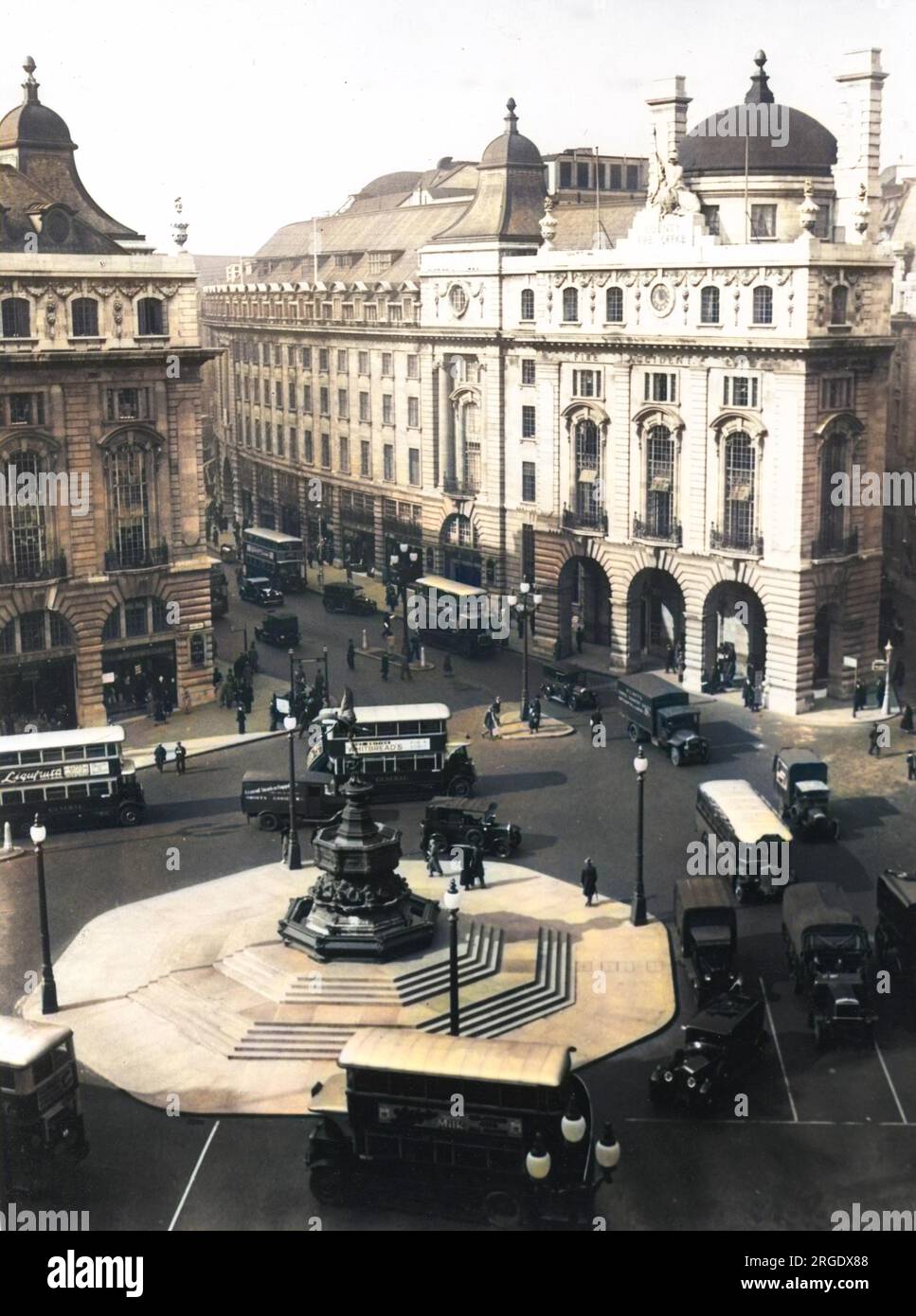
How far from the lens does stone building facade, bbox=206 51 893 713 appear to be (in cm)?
6462

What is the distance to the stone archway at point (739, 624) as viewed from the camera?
227 ft

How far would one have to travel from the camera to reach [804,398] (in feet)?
207

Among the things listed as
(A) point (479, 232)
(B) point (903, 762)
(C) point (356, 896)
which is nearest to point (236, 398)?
(A) point (479, 232)

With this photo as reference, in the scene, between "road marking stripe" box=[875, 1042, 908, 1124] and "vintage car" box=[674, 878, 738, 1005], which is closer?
"road marking stripe" box=[875, 1042, 908, 1124]

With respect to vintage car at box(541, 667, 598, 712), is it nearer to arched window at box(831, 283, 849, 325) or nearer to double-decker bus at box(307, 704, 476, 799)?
double-decker bus at box(307, 704, 476, 799)

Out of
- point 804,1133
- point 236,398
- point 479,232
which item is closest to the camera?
point 804,1133

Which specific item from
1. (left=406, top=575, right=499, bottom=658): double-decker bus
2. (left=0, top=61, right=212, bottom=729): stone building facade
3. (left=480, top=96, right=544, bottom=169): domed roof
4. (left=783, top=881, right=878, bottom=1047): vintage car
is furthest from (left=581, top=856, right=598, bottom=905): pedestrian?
(left=480, top=96, right=544, bottom=169): domed roof

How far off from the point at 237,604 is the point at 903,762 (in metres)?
44.1

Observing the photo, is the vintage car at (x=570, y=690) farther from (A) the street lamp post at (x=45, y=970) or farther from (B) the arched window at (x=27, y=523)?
(A) the street lamp post at (x=45, y=970)

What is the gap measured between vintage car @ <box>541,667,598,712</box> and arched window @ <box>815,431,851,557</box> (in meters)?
11.4

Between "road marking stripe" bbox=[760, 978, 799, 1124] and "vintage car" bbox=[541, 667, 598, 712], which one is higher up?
"vintage car" bbox=[541, 667, 598, 712]

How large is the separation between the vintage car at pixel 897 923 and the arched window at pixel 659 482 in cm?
3022

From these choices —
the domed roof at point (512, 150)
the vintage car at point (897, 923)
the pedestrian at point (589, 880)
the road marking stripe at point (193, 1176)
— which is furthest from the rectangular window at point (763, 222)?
the road marking stripe at point (193, 1176)

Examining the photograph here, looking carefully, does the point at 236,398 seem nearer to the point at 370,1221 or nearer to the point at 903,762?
the point at 903,762
